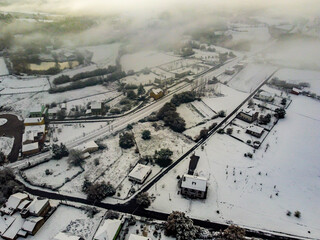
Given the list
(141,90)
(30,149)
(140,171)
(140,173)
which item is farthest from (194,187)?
(141,90)

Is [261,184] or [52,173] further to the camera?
[52,173]

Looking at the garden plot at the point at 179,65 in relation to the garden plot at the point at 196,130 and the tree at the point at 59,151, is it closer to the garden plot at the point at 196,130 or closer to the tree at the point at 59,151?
the garden plot at the point at 196,130

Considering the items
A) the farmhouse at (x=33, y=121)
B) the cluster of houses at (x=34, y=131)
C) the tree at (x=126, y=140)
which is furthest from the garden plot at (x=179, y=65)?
the farmhouse at (x=33, y=121)

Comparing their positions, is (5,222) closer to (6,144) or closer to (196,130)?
(6,144)

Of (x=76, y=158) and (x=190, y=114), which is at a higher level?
(x=76, y=158)

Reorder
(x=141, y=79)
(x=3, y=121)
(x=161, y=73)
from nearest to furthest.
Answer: (x=3, y=121) < (x=141, y=79) < (x=161, y=73)

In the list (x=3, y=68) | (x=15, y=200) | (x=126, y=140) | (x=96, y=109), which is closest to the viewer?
(x=15, y=200)

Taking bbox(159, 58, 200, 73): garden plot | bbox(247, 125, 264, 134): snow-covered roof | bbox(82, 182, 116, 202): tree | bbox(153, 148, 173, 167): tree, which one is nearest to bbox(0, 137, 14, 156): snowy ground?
bbox(82, 182, 116, 202): tree
